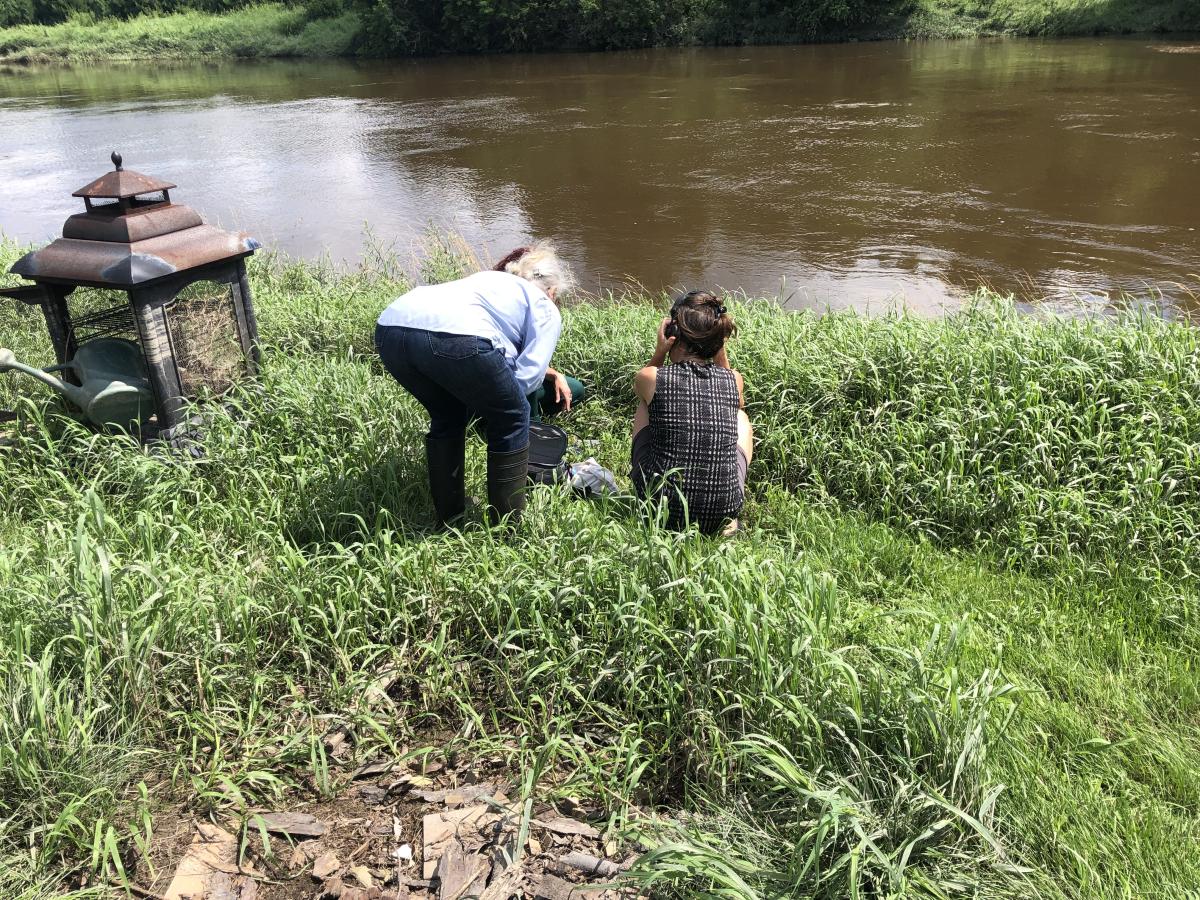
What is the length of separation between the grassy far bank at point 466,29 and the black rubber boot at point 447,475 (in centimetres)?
2932

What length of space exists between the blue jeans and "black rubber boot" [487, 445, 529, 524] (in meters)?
0.03

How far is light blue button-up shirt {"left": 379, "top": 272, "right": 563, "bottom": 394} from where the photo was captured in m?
2.95

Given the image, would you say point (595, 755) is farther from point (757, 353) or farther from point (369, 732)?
point (757, 353)

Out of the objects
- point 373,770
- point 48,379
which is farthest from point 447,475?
point 48,379

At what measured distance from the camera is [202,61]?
3850 cm

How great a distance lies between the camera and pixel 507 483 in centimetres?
322

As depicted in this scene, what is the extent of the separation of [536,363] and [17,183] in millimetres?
15457

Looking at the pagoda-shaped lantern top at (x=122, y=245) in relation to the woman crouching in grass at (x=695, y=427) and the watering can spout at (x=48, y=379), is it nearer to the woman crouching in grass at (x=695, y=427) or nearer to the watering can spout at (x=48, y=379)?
the watering can spout at (x=48, y=379)

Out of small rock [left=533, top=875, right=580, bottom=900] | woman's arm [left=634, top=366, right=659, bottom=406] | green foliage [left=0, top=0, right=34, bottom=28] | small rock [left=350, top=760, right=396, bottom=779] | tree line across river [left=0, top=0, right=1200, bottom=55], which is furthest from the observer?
green foliage [left=0, top=0, right=34, bottom=28]

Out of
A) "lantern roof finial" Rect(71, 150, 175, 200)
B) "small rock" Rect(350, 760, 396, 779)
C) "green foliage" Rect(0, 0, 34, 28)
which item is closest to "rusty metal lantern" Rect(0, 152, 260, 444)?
"lantern roof finial" Rect(71, 150, 175, 200)

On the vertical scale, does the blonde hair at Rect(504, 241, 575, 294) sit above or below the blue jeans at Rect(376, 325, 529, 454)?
above

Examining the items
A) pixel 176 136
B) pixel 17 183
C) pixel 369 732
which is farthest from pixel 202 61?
pixel 369 732

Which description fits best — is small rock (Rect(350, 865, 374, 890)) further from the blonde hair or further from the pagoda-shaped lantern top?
the pagoda-shaped lantern top

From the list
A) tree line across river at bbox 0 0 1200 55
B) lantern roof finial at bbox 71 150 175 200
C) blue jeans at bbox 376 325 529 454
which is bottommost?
blue jeans at bbox 376 325 529 454
